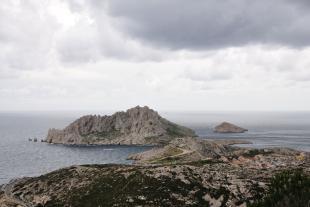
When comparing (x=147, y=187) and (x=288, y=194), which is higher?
(x=288, y=194)

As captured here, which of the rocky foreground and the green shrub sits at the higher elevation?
the green shrub

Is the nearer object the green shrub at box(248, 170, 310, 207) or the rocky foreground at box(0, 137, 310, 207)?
the green shrub at box(248, 170, 310, 207)

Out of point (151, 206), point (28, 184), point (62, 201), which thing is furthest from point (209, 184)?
point (28, 184)

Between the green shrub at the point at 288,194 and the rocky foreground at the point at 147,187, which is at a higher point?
the green shrub at the point at 288,194

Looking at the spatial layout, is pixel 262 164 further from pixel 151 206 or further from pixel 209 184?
pixel 151 206

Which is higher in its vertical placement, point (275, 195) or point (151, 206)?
point (275, 195)

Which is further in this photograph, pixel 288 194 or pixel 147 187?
pixel 147 187

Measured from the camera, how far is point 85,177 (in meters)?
130

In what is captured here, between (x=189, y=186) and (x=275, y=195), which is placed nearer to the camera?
(x=275, y=195)

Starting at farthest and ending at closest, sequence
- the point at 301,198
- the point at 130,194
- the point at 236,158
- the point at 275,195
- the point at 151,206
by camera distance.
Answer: the point at 236,158 < the point at 130,194 < the point at 151,206 < the point at 275,195 < the point at 301,198

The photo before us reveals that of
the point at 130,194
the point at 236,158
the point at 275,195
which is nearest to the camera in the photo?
the point at 275,195

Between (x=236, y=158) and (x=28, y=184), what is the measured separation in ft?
299

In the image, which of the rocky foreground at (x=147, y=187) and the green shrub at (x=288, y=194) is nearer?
the green shrub at (x=288, y=194)

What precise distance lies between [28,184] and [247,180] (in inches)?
2673
